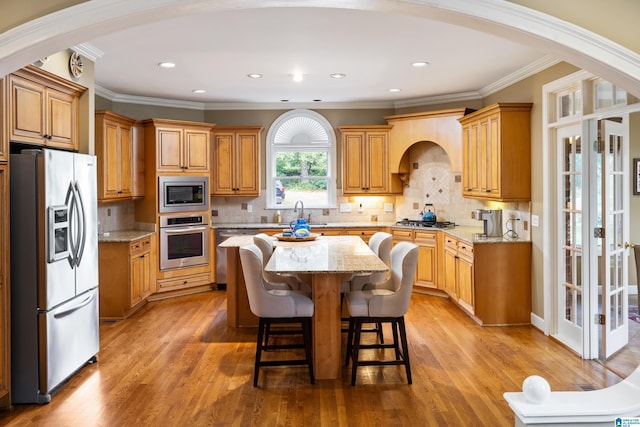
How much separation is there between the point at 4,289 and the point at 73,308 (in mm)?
585

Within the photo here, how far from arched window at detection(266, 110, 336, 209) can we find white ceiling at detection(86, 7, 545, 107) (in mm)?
804

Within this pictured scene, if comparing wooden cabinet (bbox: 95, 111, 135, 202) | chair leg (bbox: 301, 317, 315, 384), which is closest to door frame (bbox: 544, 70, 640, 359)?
chair leg (bbox: 301, 317, 315, 384)

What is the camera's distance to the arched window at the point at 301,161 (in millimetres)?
8047

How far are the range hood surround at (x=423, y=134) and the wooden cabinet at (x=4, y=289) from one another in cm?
518

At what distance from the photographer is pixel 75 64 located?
14.0 ft

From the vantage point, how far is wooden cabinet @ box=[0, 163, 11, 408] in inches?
134

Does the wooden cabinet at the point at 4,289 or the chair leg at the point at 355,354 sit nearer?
the wooden cabinet at the point at 4,289

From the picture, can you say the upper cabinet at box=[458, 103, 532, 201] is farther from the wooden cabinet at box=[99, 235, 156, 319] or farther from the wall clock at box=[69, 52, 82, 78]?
the wooden cabinet at box=[99, 235, 156, 319]

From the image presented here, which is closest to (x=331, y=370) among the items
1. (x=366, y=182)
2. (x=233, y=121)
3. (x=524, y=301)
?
(x=524, y=301)

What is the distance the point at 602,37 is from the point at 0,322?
3801 millimetres

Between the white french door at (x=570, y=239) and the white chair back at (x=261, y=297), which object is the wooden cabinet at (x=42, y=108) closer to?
the white chair back at (x=261, y=297)

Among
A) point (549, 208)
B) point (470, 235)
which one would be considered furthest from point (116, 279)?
point (549, 208)

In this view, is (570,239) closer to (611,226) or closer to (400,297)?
(611,226)

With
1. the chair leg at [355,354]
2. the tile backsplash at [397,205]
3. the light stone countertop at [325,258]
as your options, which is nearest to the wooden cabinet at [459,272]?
the tile backsplash at [397,205]
